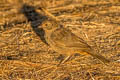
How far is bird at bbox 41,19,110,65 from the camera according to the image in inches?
259

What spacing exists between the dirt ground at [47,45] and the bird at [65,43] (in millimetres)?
189

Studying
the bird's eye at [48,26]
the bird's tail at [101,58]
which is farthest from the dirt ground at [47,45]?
the bird's eye at [48,26]

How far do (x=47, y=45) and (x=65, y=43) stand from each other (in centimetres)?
78

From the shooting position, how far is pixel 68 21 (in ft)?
28.5

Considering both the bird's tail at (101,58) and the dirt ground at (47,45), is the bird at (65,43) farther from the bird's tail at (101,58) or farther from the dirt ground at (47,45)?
the dirt ground at (47,45)

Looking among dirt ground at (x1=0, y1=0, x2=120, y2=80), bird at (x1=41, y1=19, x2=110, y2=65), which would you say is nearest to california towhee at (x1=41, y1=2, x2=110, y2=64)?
bird at (x1=41, y1=19, x2=110, y2=65)

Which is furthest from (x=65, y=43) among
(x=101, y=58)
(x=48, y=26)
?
(x=101, y=58)

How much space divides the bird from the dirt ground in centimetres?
19

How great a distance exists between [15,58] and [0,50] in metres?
0.56

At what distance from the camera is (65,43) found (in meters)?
6.86

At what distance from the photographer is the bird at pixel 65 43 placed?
657cm

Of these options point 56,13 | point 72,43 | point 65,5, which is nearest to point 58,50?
point 72,43

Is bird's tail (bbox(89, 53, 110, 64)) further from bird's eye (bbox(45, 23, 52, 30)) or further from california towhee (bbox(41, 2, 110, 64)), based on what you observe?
bird's eye (bbox(45, 23, 52, 30))

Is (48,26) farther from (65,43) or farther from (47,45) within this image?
(65,43)
